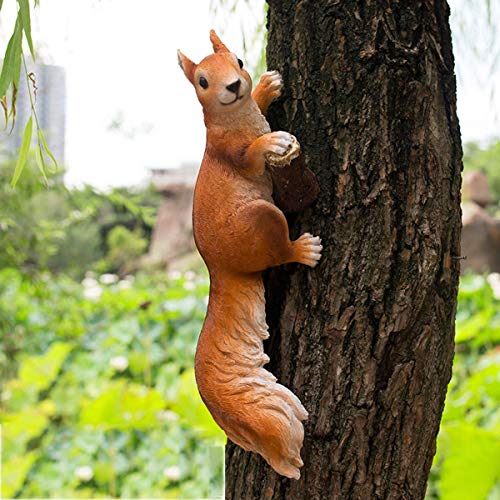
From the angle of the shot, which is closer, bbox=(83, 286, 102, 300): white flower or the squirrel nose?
the squirrel nose

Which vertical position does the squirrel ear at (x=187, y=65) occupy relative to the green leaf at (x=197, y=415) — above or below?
above

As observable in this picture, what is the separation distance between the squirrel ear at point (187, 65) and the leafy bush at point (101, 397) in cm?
131

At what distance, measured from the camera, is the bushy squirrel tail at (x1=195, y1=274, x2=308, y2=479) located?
0.69 metres

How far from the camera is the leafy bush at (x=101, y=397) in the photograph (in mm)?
2260

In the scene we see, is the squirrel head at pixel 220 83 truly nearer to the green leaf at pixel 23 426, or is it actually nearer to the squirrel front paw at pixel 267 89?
the squirrel front paw at pixel 267 89

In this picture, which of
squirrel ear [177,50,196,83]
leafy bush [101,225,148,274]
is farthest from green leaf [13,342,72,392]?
leafy bush [101,225,148,274]

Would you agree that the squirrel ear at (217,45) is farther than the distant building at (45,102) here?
No

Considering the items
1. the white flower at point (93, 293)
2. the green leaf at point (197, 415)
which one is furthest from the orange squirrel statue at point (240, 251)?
the white flower at point (93, 293)

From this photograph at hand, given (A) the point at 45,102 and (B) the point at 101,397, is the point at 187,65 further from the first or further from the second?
(B) the point at 101,397

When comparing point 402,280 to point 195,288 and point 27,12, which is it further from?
point 195,288

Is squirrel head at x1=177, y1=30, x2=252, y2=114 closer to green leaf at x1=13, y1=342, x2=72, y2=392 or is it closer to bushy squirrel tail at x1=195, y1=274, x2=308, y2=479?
bushy squirrel tail at x1=195, y1=274, x2=308, y2=479

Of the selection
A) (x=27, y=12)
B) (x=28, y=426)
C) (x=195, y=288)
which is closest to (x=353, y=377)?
(x=27, y=12)

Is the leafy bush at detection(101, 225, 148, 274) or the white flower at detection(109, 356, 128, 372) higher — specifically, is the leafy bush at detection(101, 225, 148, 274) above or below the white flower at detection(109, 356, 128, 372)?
below

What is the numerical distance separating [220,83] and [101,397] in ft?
5.86
